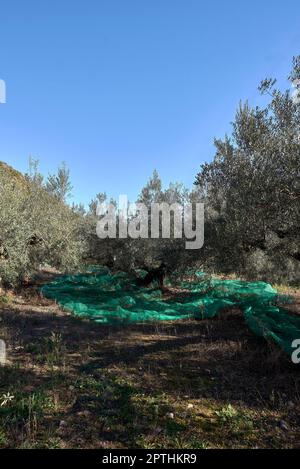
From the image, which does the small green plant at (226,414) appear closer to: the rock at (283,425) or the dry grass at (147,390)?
the dry grass at (147,390)

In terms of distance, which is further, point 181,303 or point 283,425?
point 181,303

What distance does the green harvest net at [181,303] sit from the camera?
885 cm

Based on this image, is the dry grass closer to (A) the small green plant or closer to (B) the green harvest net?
(A) the small green plant

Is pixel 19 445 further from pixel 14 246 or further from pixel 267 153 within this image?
pixel 14 246

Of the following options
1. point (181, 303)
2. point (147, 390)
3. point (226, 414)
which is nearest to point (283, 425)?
point (226, 414)

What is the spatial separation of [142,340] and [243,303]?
14.5 feet

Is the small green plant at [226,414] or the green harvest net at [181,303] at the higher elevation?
the green harvest net at [181,303]

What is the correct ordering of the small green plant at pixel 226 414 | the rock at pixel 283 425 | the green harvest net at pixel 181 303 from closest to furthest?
1. the rock at pixel 283 425
2. the small green plant at pixel 226 414
3. the green harvest net at pixel 181 303

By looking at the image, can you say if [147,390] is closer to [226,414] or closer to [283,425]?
[226,414]

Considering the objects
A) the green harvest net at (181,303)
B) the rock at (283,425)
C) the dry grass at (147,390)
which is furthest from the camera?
the green harvest net at (181,303)

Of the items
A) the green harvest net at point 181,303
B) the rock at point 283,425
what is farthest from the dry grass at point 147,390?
the green harvest net at point 181,303

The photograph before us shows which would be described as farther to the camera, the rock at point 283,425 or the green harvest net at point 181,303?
the green harvest net at point 181,303

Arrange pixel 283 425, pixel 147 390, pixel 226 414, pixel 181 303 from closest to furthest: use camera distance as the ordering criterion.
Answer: pixel 283 425 < pixel 226 414 < pixel 147 390 < pixel 181 303

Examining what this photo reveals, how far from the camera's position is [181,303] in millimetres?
13562
